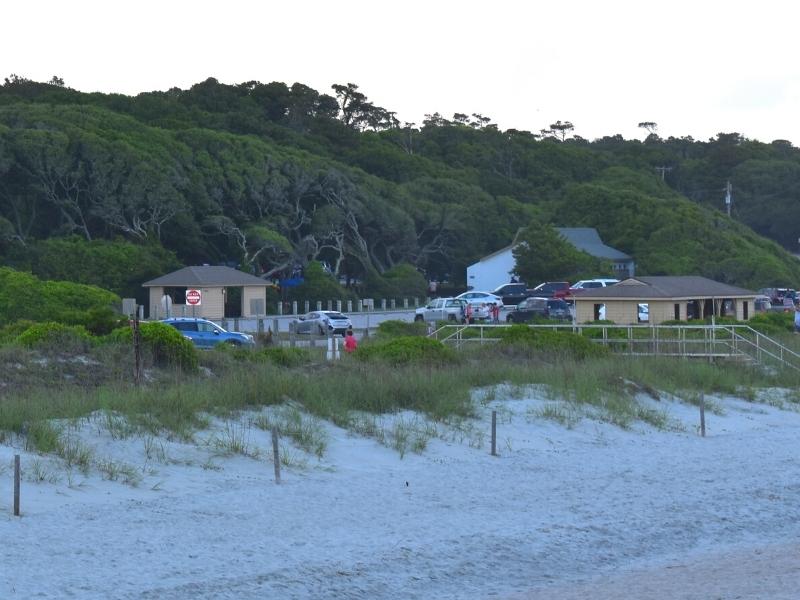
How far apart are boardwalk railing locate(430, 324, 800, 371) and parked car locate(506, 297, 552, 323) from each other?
1843 centimetres

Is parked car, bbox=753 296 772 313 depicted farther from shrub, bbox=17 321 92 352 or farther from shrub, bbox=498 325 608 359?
shrub, bbox=17 321 92 352

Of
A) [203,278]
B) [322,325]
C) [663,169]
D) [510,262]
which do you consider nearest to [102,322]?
[322,325]

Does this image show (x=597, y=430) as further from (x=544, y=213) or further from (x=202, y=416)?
(x=544, y=213)

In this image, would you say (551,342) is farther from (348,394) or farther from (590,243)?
(590,243)

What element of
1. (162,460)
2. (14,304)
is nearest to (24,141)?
(14,304)

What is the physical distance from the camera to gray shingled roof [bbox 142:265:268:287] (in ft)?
212

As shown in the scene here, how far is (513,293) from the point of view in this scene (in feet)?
246

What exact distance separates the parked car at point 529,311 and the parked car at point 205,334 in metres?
19.1

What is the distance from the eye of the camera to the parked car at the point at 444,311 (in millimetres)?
61938

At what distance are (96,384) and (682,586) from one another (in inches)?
563

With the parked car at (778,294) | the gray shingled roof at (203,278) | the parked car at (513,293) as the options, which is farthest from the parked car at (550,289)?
the gray shingled roof at (203,278)

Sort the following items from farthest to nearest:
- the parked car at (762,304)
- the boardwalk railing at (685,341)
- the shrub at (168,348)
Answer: the parked car at (762,304), the boardwalk railing at (685,341), the shrub at (168,348)

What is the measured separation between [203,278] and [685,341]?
34.3 m

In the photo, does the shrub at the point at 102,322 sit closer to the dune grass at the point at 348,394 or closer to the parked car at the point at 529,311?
the dune grass at the point at 348,394
